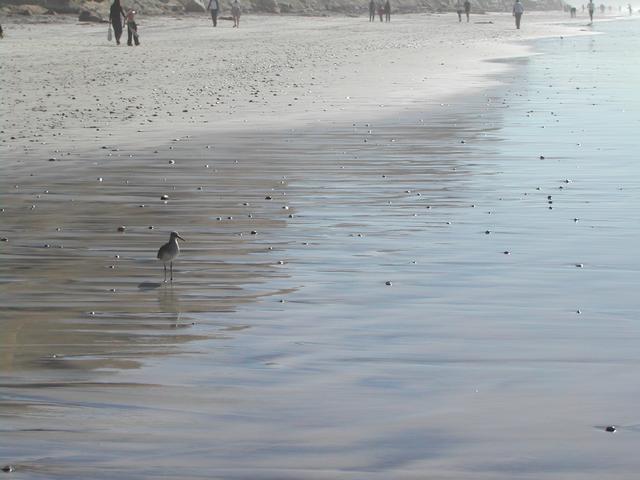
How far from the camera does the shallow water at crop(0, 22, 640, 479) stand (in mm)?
5508

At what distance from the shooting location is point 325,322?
764 centimetres

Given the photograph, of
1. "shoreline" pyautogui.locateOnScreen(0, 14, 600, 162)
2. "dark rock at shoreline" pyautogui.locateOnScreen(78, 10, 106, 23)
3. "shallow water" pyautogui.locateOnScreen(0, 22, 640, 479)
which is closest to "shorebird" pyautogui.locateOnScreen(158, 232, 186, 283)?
"shallow water" pyautogui.locateOnScreen(0, 22, 640, 479)

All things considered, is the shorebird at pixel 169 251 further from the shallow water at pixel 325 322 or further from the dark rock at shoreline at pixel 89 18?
the dark rock at shoreline at pixel 89 18

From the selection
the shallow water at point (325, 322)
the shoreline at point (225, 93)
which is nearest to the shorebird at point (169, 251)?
the shallow water at point (325, 322)

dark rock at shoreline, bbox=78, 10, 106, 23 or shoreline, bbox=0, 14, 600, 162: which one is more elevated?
A: dark rock at shoreline, bbox=78, 10, 106, 23

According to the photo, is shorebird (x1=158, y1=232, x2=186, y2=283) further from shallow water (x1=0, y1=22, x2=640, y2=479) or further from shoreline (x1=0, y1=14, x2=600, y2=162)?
shoreline (x1=0, y1=14, x2=600, y2=162)

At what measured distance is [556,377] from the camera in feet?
21.2

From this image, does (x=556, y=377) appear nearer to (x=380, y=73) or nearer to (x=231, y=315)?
(x=231, y=315)

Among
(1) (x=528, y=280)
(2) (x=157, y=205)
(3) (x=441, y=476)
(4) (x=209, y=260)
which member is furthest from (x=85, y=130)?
(3) (x=441, y=476)

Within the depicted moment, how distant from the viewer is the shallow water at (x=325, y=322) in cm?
551

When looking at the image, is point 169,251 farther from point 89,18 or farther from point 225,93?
point 89,18

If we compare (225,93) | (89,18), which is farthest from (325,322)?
(89,18)

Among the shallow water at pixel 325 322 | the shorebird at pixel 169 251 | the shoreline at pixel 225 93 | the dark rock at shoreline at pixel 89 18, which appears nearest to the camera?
the shallow water at pixel 325 322

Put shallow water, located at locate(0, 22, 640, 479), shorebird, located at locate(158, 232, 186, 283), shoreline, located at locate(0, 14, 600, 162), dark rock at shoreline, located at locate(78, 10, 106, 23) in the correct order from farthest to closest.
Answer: dark rock at shoreline, located at locate(78, 10, 106, 23)
shoreline, located at locate(0, 14, 600, 162)
shorebird, located at locate(158, 232, 186, 283)
shallow water, located at locate(0, 22, 640, 479)
